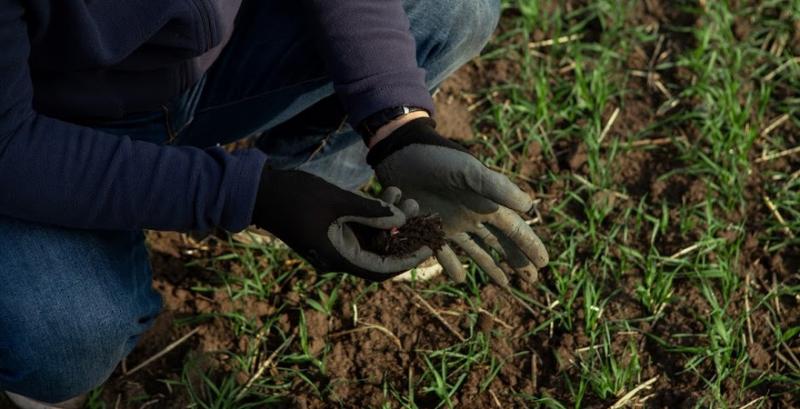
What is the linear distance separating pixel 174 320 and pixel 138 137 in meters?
0.51

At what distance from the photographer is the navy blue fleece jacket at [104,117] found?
63.9 inches

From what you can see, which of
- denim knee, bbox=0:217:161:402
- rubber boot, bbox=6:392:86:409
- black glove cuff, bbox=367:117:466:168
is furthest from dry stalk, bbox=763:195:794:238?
rubber boot, bbox=6:392:86:409

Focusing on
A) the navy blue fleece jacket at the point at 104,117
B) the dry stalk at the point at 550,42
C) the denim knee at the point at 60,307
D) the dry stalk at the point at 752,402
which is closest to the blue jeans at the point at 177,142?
the denim knee at the point at 60,307

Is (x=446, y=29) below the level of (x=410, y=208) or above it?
above

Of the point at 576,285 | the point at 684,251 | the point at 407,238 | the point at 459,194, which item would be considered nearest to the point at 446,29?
the point at 459,194

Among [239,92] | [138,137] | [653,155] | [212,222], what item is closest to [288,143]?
[239,92]

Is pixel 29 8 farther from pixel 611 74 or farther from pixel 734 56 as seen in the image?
pixel 734 56

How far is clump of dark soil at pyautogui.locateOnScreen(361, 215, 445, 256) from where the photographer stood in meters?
1.85

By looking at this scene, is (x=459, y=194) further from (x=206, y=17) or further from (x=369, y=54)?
(x=206, y=17)

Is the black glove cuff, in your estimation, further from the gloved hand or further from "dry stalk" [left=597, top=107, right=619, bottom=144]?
"dry stalk" [left=597, top=107, right=619, bottom=144]

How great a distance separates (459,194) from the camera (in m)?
1.98

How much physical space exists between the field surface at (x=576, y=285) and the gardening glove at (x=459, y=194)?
0.28 meters

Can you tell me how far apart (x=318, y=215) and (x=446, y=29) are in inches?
23.9

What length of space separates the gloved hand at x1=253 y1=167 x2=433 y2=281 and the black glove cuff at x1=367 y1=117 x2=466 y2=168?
170 millimetres
